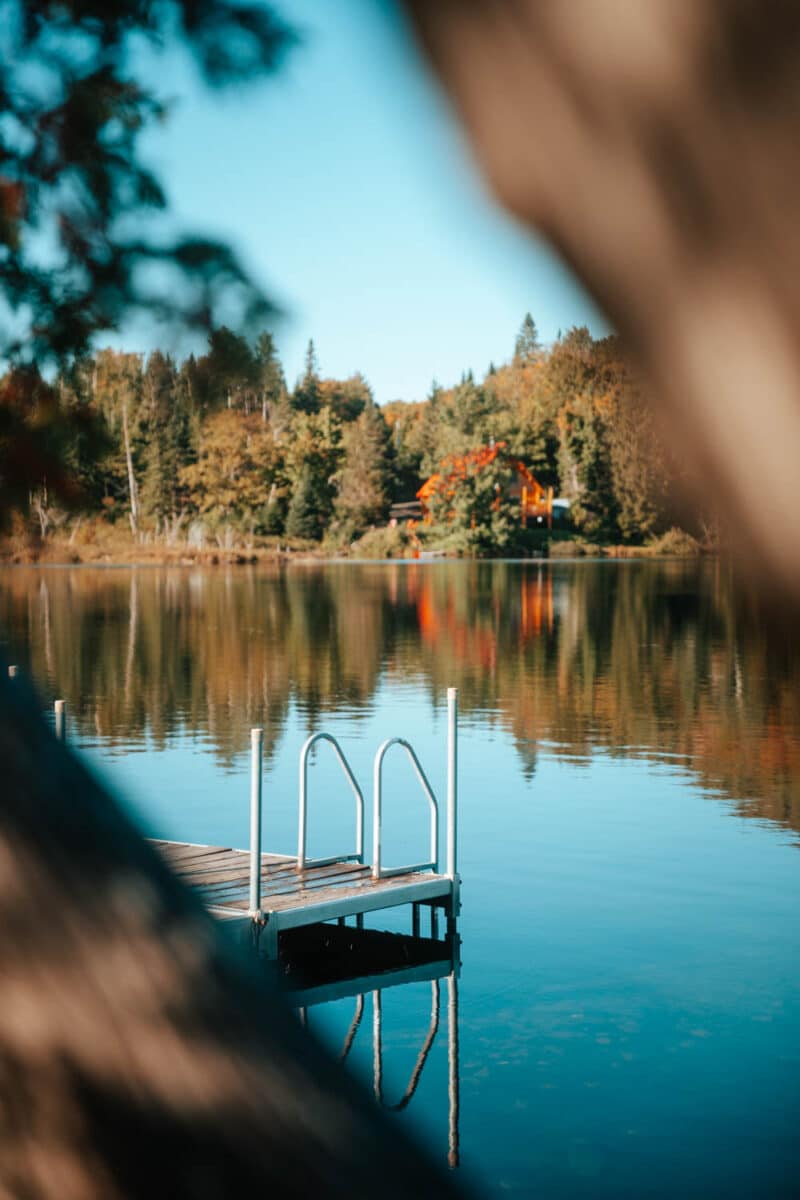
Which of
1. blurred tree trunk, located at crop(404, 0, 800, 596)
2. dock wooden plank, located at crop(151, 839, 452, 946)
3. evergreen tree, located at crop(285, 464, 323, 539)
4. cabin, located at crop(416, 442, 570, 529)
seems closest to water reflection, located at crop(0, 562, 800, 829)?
dock wooden plank, located at crop(151, 839, 452, 946)

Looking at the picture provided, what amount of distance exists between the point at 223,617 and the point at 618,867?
105ft

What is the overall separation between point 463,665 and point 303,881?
75.3 ft

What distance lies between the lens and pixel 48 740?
611 millimetres

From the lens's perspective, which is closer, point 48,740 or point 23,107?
point 48,740

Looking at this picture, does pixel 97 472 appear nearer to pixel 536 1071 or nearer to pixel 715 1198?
pixel 715 1198

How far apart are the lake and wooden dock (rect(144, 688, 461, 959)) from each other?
0.95 meters

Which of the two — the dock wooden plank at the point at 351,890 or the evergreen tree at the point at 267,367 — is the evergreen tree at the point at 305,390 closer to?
the evergreen tree at the point at 267,367

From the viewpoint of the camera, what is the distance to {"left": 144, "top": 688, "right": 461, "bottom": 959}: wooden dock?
7832mm

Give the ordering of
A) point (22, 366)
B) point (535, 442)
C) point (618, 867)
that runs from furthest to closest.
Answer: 1. point (535, 442)
2. point (618, 867)
3. point (22, 366)

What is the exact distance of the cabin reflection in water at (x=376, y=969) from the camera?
8.93 m

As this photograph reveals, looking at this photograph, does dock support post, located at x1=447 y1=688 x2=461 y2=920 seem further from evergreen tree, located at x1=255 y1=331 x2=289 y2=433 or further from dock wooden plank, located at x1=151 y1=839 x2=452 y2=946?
evergreen tree, located at x1=255 y1=331 x2=289 y2=433

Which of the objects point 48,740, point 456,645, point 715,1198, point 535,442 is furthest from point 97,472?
point 535,442

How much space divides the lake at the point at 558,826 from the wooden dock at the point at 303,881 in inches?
37.3

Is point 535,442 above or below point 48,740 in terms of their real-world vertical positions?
above
